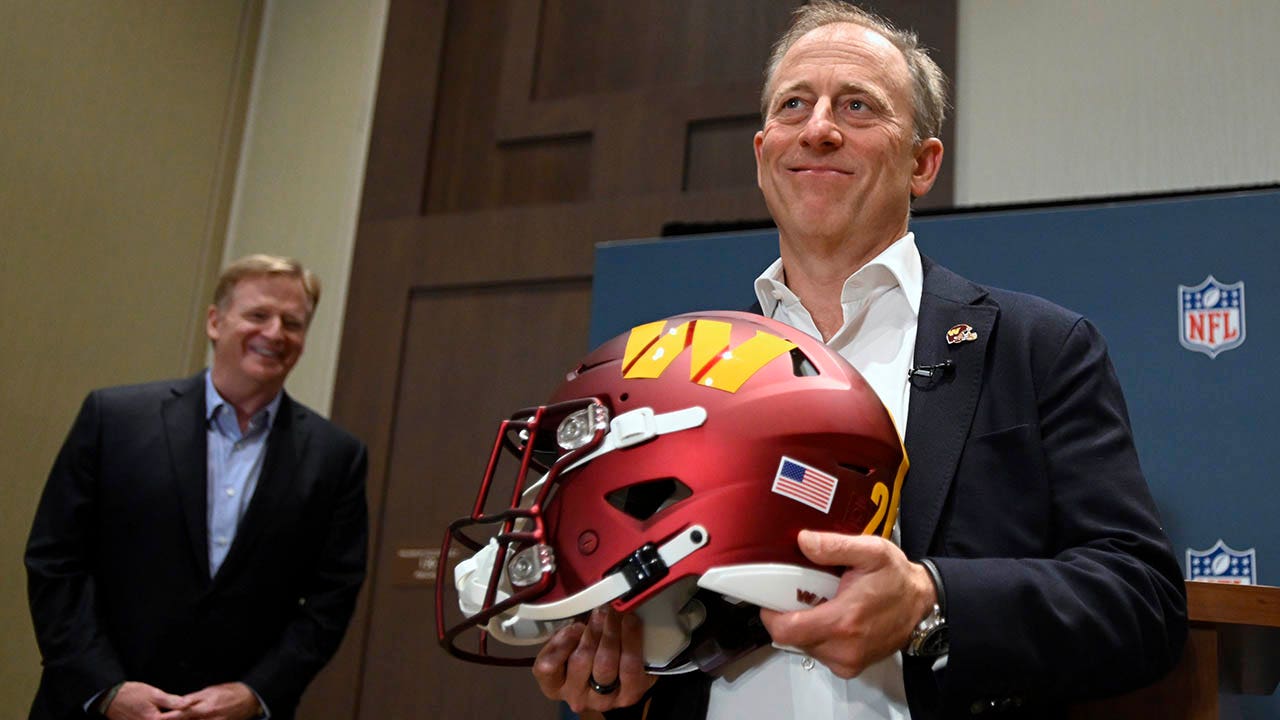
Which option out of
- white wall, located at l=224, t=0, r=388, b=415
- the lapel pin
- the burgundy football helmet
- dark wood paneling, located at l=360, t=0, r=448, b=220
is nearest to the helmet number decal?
the burgundy football helmet

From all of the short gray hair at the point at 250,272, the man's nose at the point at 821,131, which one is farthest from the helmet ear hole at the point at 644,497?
the short gray hair at the point at 250,272

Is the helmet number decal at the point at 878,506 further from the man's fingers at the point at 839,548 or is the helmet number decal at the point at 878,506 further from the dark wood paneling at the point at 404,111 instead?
the dark wood paneling at the point at 404,111

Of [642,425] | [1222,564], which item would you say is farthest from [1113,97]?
[642,425]

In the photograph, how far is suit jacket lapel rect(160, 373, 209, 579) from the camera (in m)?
2.84

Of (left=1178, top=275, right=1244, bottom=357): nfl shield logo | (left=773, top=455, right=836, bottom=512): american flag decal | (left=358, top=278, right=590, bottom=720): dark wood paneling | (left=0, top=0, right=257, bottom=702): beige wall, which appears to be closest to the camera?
(left=773, top=455, right=836, bottom=512): american flag decal

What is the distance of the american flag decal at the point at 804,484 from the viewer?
1.17 metres

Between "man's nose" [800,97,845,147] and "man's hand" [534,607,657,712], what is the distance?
2.15ft

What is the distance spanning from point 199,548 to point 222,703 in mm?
369

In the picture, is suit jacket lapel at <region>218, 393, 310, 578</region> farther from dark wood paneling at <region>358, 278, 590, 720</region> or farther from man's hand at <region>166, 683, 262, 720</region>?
dark wood paneling at <region>358, 278, 590, 720</region>

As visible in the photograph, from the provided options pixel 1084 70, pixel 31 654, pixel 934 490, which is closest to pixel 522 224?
pixel 1084 70

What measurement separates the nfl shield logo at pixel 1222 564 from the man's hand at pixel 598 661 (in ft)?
3.86

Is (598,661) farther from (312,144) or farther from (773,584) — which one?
(312,144)

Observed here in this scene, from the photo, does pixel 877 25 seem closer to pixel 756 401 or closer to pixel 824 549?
pixel 756 401

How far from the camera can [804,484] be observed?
118 cm
